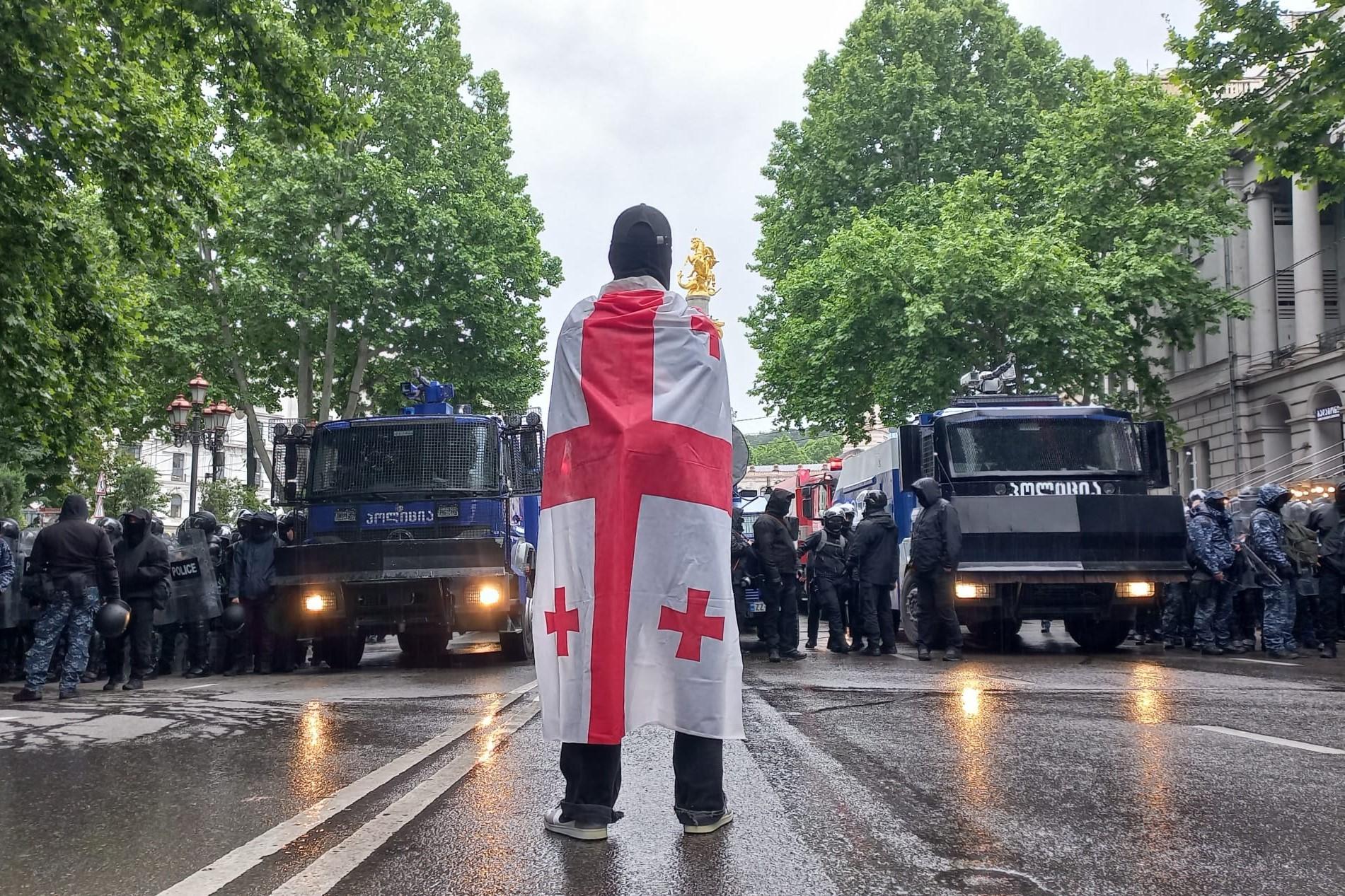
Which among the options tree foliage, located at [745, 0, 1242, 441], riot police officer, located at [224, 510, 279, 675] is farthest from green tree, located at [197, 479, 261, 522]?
riot police officer, located at [224, 510, 279, 675]

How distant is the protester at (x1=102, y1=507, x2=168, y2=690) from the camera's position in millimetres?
12805

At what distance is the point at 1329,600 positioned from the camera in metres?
15.0

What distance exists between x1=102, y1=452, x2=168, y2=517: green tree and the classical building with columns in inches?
1604

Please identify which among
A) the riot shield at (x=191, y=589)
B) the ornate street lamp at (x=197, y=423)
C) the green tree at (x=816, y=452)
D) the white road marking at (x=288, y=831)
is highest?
the green tree at (x=816, y=452)

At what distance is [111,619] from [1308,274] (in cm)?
3265

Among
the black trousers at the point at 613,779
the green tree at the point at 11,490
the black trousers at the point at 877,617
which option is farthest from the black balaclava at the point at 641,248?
the green tree at the point at 11,490

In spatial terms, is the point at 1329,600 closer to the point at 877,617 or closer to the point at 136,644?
the point at 877,617

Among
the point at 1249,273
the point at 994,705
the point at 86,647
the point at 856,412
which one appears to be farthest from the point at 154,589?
the point at 1249,273

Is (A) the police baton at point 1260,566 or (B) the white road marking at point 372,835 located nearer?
(B) the white road marking at point 372,835

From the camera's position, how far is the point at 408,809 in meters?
4.98

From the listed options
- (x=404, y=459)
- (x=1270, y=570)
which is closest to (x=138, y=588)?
(x=404, y=459)

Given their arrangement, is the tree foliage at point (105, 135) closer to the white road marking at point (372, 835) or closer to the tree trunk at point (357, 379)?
the white road marking at point (372, 835)

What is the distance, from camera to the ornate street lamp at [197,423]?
25562 millimetres

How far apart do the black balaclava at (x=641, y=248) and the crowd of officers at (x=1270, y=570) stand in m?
11.5
